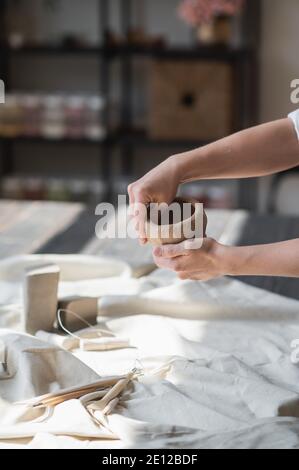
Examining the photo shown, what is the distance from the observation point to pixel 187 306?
2033mm

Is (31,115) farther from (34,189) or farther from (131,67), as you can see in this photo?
(131,67)

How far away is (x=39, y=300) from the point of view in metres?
1.90

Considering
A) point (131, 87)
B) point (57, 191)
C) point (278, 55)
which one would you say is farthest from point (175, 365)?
point (131, 87)

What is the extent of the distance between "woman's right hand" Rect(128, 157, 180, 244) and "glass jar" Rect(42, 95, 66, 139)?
2693 millimetres

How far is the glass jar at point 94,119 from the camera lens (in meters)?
4.57

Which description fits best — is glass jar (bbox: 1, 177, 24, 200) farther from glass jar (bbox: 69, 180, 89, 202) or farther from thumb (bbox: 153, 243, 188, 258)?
thumb (bbox: 153, 243, 188, 258)

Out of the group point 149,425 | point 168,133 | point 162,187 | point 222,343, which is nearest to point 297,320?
point 222,343

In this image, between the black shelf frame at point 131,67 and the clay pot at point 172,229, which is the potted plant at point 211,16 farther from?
the clay pot at point 172,229

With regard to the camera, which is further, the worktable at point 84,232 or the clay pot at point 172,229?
the worktable at point 84,232

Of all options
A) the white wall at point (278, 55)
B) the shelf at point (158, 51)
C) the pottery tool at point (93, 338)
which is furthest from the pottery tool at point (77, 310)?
the white wall at point (278, 55)

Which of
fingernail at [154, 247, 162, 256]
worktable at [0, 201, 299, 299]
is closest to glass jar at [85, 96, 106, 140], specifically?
worktable at [0, 201, 299, 299]

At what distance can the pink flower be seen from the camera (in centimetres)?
439

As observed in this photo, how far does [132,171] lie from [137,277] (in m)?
2.87
